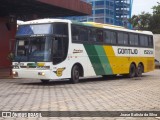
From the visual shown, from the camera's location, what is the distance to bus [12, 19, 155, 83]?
18.8 m

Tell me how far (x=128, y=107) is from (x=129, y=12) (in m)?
101

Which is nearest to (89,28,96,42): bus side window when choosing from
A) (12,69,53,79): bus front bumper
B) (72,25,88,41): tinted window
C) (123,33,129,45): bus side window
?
(72,25,88,41): tinted window

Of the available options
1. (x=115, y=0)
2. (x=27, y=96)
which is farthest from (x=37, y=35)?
(x=115, y=0)

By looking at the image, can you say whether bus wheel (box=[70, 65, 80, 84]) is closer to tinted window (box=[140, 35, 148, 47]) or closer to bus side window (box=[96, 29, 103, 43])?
bus side window (box=[96, 29, 103, 43])

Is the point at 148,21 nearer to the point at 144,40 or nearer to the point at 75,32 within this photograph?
the point at 144,40

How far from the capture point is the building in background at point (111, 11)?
104037 mm

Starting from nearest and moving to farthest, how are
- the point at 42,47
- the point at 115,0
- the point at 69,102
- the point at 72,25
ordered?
the point at 69,102 < the point at 42,47 < the point at 72,25 < the point at 115,0

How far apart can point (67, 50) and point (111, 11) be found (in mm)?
88329

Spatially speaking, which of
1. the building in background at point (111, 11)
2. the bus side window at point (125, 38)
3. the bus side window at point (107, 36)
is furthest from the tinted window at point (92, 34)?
the building in background at point (111, 11)

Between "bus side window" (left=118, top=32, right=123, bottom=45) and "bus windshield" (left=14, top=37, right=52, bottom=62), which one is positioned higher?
"bus side window" (left=118, top=32, right=123, bottom=45)

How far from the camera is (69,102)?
12.4 meters

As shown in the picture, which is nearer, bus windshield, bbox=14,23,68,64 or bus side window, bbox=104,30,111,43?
bus windshield, bbox=14,23,68,64

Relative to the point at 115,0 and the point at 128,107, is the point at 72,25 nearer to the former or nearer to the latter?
the point at 128,107

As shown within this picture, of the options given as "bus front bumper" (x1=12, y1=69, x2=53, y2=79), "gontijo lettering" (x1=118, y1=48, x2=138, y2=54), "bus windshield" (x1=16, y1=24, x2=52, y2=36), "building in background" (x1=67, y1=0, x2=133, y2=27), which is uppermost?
"building in background" (x1=67, y1=0, x2=133, y2=27)
